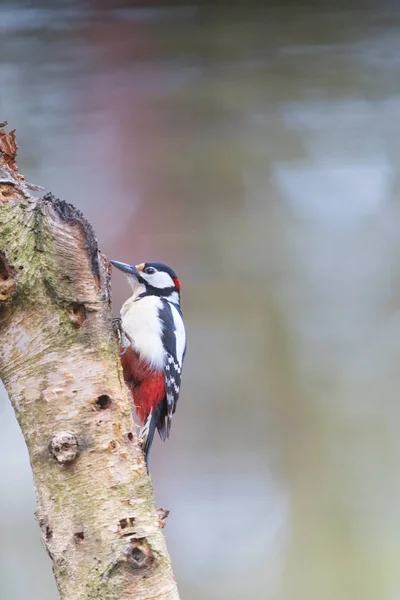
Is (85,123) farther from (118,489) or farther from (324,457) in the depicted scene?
(118,489)

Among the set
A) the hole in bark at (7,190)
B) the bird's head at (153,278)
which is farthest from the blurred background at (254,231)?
the hole in bark at (7,190)

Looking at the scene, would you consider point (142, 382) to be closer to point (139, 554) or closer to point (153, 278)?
point (153, 278)

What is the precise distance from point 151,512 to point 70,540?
0.10 metres

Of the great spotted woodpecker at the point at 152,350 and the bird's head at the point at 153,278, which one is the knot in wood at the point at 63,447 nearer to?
the great spotted woodpecker at the point at 152,350

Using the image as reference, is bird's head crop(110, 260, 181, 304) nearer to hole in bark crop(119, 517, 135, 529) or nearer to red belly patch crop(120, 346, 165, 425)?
red belly patch crop(120, 346, 165, 425)

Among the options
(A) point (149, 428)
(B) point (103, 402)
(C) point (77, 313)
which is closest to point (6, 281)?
(C) point (77, 313)

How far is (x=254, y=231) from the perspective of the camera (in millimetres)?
2553

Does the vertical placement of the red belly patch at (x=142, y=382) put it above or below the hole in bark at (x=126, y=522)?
above

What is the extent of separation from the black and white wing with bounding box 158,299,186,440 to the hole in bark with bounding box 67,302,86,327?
72 centimetres

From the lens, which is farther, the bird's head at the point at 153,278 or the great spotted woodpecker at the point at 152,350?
the bird's head at the point at 153,278

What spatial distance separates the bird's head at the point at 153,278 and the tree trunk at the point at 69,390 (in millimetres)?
775

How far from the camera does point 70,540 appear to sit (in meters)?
0.78

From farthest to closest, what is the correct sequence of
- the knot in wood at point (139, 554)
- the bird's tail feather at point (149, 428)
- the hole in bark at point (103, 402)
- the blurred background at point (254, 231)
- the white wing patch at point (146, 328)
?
1. the blurred background at point (254, 231)
2. the white wing patch at point (146, 328)
3. the bird's tail feather at point (149, 428)
4. the hole in bark at point (103, 402)
5. the knot in wood at point (139, 554)

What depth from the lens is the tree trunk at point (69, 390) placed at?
2.56 ft
